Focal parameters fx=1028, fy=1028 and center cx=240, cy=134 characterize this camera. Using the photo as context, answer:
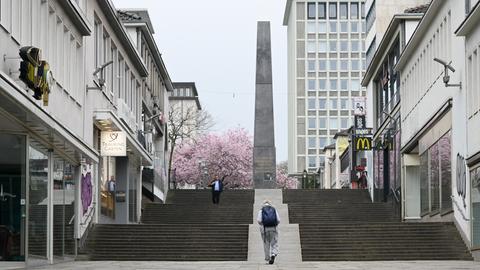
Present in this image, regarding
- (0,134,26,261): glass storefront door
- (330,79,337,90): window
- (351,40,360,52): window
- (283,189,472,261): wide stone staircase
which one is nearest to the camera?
(0,134,26,261): glass storefront door

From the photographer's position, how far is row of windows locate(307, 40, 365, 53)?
160750 millimetres

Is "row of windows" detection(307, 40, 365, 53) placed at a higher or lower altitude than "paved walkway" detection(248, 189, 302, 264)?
higher

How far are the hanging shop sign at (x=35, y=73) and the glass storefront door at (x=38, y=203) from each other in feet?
7.25

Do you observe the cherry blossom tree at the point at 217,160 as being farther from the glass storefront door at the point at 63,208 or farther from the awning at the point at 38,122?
the awning at the point at 38,122

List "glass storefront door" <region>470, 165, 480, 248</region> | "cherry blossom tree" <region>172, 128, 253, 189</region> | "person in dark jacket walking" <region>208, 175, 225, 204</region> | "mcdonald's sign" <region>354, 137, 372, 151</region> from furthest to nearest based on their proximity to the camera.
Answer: "cherry blossom tree" <region>172, 128, 253, 189</region> < "mcdonald's sign" <region>354, 137, 372, 151</region> < "person in dark jacket walking" <region>208, 175, 225, 204</region> < "glass storefront door" <region>470, 165, 480, 248</region>

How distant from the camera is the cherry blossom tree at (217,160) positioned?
4195 inches

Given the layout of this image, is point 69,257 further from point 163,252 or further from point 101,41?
point 101,41

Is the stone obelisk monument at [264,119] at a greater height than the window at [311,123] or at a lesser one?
lesser

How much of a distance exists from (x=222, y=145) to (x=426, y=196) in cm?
6806

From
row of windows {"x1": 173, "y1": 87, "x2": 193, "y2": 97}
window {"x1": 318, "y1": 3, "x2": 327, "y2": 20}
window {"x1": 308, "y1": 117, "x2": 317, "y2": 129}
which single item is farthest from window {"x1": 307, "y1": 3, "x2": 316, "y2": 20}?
row of windows {"x1": 173, "y1": 87, "x2": 193, "y2": 97}

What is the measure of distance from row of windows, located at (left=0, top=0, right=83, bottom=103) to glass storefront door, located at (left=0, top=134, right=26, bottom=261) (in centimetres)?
245

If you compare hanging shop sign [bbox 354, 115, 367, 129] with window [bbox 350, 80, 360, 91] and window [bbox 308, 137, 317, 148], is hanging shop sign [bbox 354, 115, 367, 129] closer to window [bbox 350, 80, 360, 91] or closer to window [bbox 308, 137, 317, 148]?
window [bbox 350, 80, 360, 91]

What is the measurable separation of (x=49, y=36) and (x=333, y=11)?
137595 millimetres

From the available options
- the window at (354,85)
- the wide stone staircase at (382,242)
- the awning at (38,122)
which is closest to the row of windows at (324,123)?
the window at (354,85)
